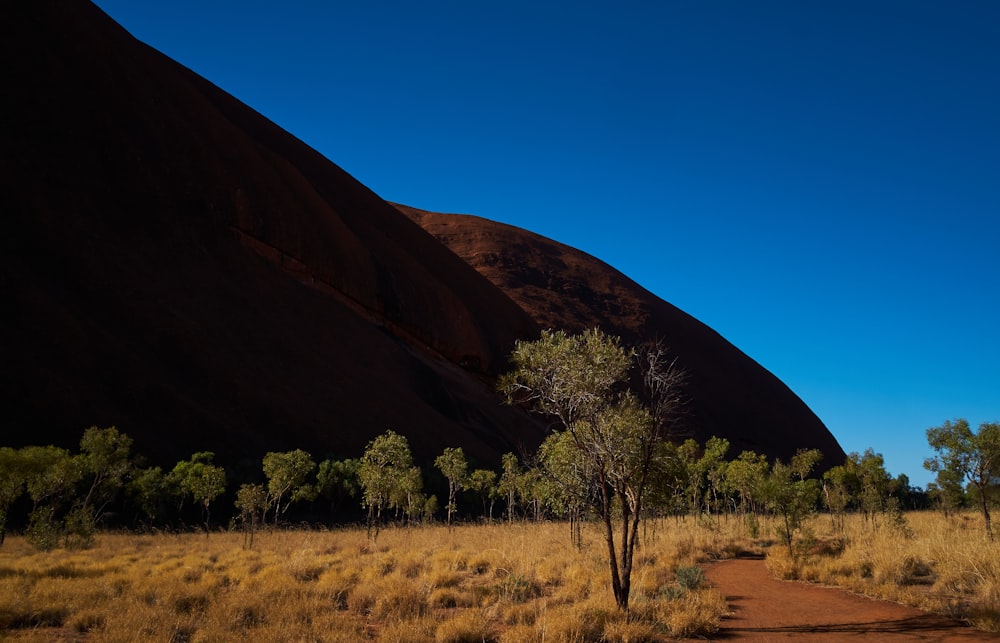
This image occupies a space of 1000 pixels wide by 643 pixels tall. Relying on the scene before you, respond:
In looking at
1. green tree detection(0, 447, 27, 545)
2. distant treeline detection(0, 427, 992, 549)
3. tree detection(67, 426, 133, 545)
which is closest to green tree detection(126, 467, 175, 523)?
distant treeline detection(0, 427, 992, 549)

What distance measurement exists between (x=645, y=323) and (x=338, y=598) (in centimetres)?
10893

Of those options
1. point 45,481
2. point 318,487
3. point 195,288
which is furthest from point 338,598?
point 195,288

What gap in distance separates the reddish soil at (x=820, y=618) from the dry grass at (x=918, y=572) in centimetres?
46

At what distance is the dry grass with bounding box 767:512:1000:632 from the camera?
447 inches

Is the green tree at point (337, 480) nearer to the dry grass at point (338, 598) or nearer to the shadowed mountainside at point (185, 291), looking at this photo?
the shadowed mountainside at point (185, 291)

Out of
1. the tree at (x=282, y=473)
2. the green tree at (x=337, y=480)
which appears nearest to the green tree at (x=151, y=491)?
the tree at (x=282, y=473)

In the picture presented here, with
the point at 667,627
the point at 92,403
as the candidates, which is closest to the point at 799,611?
the point at 667,627

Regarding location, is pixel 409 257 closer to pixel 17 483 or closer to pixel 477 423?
pixel 477 423

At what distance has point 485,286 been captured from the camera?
3720 inches

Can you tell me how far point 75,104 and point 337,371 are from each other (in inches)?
1399

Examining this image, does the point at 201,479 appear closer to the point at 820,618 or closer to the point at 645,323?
the point at 820,618

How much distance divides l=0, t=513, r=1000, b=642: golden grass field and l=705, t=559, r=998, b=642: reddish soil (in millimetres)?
491

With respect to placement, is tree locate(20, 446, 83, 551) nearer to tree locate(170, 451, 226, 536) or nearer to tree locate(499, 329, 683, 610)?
tree locate(170, 451, 226, 536)

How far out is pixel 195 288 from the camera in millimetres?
50562
